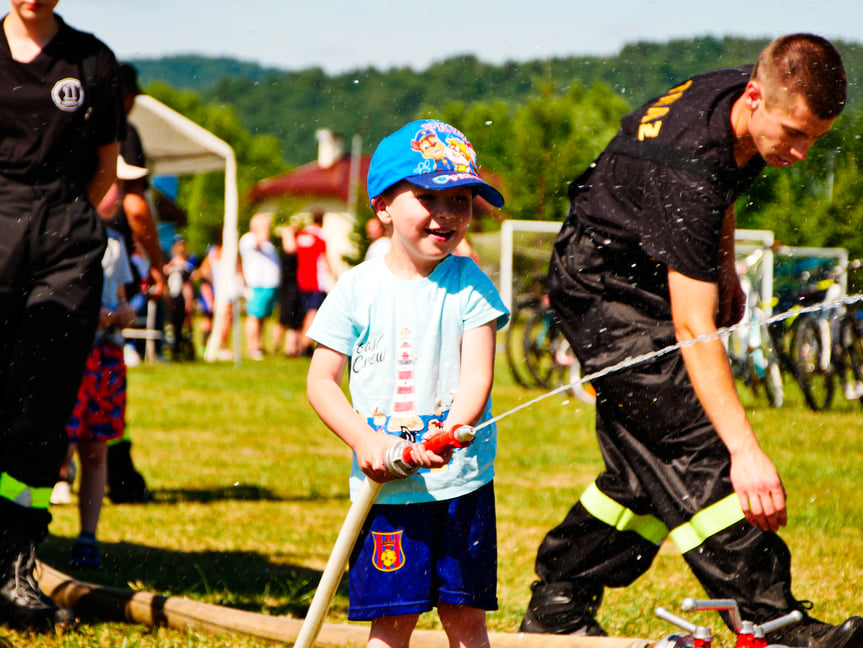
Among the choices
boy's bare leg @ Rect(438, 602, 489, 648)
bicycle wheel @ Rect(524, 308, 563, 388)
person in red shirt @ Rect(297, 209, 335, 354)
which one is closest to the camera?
boy's bare leg @ Rect(438, 602, 489, 648)

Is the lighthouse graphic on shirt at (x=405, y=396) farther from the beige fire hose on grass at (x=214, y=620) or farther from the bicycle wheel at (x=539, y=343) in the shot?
the bicycle wheel at (x=539, y=343)

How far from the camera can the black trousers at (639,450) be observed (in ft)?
10.1

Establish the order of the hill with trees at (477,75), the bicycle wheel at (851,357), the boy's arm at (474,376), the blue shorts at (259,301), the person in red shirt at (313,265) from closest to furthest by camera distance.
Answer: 1. the boy's arm at (474,376)
2. the hill with trees at (477,75)
3. the bicycle wheel at (851,357)
4. the person in red shirt at (313,265)
5. the blue shorts at (259,301)

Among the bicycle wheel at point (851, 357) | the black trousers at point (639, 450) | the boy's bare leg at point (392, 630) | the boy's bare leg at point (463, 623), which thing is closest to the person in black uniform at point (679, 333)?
the black trousers at point (639, 450)

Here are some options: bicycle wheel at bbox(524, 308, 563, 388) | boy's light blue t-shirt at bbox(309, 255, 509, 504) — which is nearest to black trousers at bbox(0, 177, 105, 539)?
boy's light blue t-shirt at bbox(309, 255, 509, 504)

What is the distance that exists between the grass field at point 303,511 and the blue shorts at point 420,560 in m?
0.86

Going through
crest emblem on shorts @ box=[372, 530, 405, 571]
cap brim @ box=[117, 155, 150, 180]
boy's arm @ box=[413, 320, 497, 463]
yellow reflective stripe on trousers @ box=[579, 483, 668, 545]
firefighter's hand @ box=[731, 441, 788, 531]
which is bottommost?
yellow reflective stripe on trousers @ box=[579, 483, 668, 545]

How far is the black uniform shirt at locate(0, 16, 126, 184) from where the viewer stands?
12.0 ft

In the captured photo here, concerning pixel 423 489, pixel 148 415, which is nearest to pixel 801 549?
pixel 423 489

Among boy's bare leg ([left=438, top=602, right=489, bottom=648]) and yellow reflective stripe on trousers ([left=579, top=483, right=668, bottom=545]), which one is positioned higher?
yellow reflective stripe on trousers ([left=579, top=483, right=668, bottom=545])

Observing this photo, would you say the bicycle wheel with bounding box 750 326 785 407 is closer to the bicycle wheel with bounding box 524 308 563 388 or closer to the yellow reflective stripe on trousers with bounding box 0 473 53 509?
the bicycle wheel with bounding box 524 308 563 388

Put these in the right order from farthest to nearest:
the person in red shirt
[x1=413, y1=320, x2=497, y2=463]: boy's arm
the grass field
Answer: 1. the person in red shirt
2. the grass field
3. [x1=413, y1=320, x2=497, y2=463]: boy's arm

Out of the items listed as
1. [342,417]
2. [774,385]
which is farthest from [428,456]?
[774,385]

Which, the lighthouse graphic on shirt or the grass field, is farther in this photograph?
the grass field
